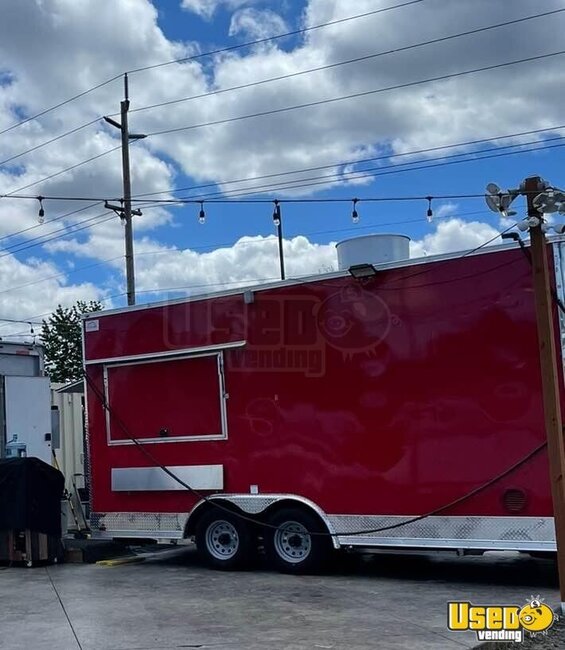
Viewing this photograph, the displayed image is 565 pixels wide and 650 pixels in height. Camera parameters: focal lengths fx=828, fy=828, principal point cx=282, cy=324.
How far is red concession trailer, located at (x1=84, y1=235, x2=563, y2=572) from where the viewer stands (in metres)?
8.23

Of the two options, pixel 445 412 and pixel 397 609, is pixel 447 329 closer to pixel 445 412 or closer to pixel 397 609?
pixel 445 412

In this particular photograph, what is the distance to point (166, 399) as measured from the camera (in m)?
10.2

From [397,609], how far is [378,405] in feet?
7.26

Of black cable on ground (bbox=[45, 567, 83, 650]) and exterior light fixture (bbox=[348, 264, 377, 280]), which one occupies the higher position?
exterior light fixture (bbox=[348, 264, 377, 280])

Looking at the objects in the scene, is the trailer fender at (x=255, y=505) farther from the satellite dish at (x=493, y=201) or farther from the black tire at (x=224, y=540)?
the satellite dish at (x=493, y=201)

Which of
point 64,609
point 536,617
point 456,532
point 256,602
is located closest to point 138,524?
point 64,609

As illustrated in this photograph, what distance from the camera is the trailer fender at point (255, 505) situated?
9109mm

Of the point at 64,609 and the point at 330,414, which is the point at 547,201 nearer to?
the point at 330,414

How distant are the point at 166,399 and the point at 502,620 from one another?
503cm

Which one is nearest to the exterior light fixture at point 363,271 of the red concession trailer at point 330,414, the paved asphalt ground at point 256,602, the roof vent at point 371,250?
the red concession trailer at point 330,414

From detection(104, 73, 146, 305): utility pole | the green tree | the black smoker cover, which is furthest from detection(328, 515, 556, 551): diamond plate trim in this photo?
the green tree

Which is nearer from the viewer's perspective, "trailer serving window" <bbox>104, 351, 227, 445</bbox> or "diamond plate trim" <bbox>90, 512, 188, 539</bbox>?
"trailer serving window" <bbox>104, 351, 227, 445</bbox>

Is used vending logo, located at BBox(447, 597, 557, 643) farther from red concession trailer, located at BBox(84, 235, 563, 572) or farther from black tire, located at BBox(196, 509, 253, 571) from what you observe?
black tire, located at BBox(196, 509, 253, 571)

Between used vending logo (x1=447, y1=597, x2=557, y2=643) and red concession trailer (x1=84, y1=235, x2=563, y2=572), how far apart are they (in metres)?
1.24
